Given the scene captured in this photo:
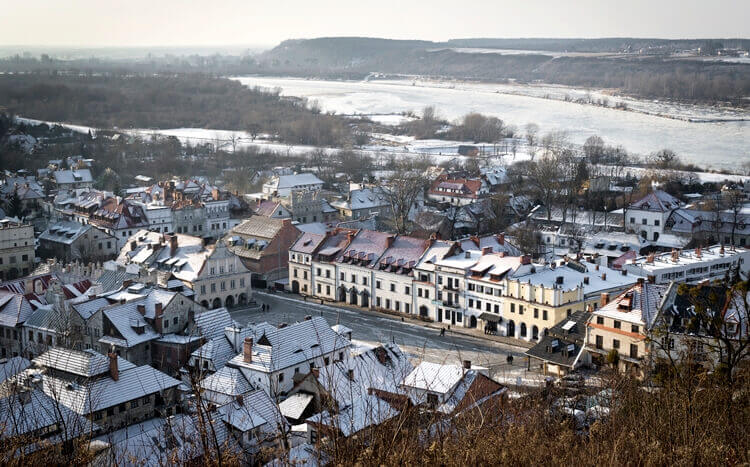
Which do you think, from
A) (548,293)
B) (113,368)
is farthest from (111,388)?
(548,293)

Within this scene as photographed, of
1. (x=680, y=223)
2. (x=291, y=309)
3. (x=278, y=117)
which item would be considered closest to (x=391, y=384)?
(x=291, y=309)

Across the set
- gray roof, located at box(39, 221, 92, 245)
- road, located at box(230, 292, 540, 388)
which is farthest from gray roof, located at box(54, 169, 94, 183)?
road, located at box(230, 292, 540, 388)

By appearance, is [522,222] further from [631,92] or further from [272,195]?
[631,92]

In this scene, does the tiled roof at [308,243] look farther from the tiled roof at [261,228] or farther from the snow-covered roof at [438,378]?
the snow-covered roof at [438,378]

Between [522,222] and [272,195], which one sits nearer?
[522,222]

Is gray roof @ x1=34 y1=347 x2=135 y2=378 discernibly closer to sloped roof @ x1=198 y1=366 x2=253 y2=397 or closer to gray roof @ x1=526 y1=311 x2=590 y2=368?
sloped roof @ x1=198 y1=366 x2=253 y2=397

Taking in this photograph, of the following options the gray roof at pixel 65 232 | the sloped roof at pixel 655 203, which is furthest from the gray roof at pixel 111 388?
the sloped roof at pixel 655 203
